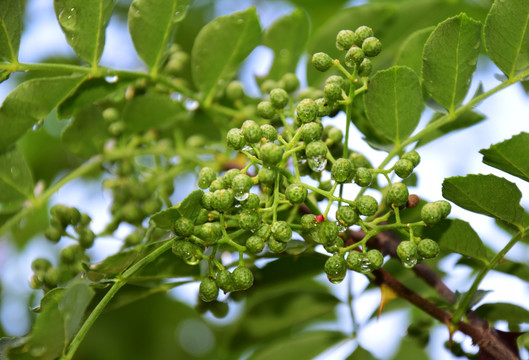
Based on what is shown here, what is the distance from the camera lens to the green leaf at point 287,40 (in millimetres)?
2727

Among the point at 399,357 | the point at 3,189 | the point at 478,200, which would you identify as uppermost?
the point at 478,200

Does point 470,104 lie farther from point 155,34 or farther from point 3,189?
point 3,189

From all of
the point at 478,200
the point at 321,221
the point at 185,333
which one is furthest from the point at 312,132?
the point at 185,333

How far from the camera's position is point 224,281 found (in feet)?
5.90

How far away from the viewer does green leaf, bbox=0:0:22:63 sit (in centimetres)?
196

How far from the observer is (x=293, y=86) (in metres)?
2.52

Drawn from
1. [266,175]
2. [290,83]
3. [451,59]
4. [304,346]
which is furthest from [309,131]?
[304,346]

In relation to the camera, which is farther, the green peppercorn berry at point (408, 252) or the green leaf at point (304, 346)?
the green leaf at point (304, 346)

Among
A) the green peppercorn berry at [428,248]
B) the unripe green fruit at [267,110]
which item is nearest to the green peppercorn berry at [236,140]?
the unripe green fruit at [267,110]

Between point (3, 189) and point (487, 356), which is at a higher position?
point (3, 189)

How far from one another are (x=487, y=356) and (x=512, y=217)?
1.38 feet

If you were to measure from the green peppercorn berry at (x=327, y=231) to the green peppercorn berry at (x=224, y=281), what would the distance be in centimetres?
27

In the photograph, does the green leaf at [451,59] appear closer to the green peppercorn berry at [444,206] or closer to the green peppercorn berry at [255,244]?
the green peppercorn berry at [444,206]

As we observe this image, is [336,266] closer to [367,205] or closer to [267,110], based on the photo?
[367,205]
